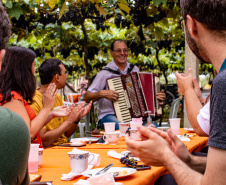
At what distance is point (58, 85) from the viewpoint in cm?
340

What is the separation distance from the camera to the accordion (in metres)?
4.09

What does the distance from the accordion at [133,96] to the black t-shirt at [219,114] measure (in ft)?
10.2

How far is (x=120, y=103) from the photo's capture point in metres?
4.11

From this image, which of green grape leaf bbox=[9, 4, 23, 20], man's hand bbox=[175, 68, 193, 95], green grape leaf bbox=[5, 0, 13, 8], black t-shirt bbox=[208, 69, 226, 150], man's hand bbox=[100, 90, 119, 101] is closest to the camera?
black t-shirt bbox=[208, 69, 226, 150]

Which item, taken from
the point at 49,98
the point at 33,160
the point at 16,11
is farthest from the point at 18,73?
the point at 16,11

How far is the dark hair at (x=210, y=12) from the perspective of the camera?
3.53 feet

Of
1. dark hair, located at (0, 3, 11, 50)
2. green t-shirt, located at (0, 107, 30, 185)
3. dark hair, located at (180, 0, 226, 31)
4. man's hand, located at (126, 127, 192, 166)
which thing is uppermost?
dark hair, located at (180, 0, 226, 31)

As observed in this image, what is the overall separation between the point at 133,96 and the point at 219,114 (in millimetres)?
3217

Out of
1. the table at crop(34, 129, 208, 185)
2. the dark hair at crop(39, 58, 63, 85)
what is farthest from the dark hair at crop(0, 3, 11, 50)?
the dark hair at crop(39, 58, 63, 85)

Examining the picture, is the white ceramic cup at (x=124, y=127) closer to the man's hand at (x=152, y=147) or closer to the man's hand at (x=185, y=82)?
the man's hand at (x=185, y=82)

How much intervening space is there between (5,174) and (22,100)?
1508 mm

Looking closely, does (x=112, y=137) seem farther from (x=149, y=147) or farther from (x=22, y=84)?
(x=149, y=147)

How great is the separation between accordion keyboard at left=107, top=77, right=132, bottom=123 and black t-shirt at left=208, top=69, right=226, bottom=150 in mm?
3128

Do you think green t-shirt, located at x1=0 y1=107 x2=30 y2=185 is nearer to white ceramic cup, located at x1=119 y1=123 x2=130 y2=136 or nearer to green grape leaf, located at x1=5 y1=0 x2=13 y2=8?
white ceramic cup, located at x1=119 y1=123 x2=130 y2=136
